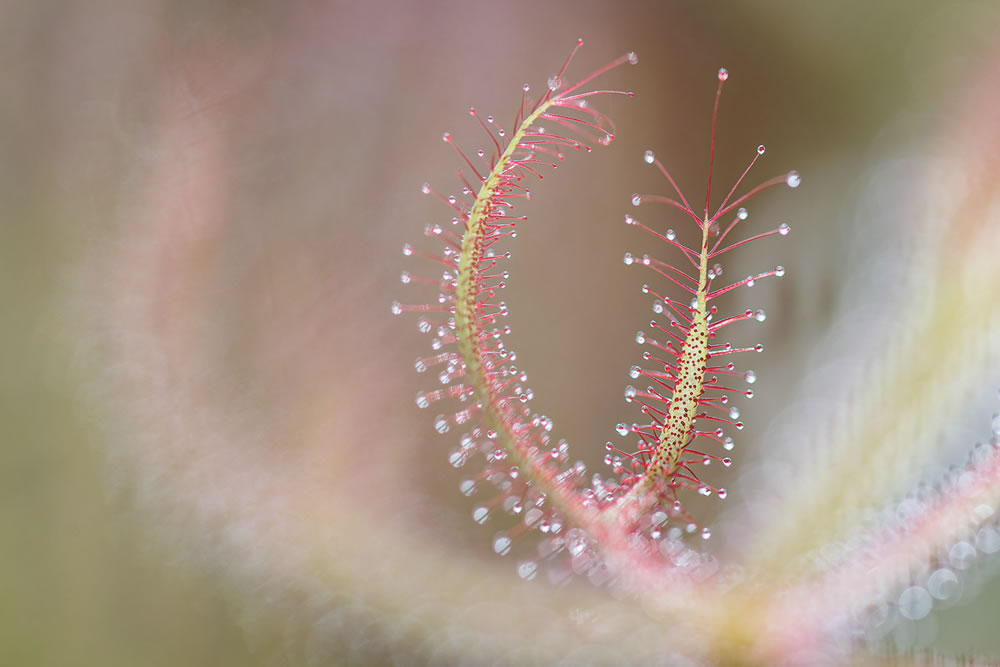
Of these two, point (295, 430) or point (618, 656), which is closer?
point (618, 656)

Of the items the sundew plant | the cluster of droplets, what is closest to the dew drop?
the sundew plant

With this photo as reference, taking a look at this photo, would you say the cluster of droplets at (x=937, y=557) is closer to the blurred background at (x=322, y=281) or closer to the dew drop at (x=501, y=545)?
the blurred background at (x=322, y=281)

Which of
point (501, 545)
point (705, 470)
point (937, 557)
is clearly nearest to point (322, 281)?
point (501, 545)

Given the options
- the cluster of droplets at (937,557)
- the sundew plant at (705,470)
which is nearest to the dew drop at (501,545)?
the sundew plant at (705,470)

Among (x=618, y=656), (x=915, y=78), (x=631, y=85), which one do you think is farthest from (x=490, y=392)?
Answer: (x=915, y=78)

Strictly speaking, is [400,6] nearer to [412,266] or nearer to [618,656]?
[412,266]

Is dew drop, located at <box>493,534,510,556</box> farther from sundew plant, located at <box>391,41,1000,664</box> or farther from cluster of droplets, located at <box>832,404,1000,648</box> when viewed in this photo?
cluster of droplets, located at <box>832,404,1000,648</box>
